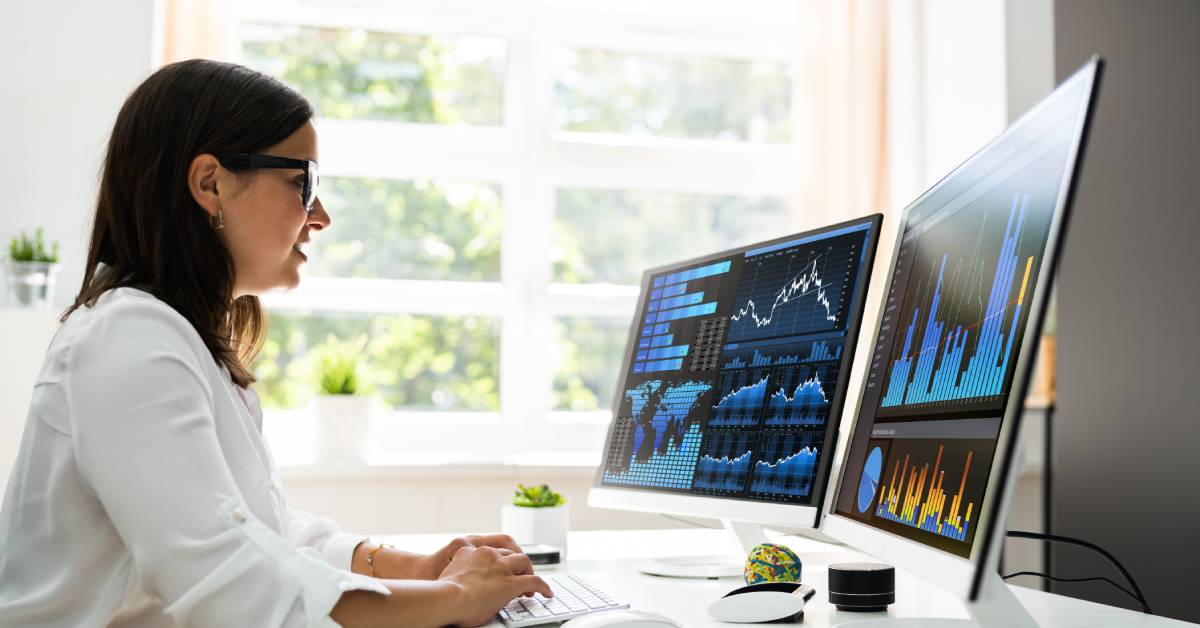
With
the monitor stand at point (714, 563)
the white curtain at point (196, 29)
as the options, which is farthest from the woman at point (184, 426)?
the white curtain at point (196, 29)

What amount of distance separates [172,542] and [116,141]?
538 millimetres

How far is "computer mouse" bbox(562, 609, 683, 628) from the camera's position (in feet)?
3.09

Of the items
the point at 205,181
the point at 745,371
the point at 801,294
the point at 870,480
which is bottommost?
the point at 870,480

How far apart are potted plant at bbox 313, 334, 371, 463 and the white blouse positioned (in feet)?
5.38

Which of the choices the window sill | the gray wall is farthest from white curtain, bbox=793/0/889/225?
the window sill

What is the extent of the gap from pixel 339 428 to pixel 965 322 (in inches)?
83.9

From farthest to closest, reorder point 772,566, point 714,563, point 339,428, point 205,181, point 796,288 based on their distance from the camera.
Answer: point 339,428 → point 714,563 → point 796,288 → point 772,566 → point 205,181

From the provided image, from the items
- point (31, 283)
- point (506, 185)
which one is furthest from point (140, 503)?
point (506, 185)

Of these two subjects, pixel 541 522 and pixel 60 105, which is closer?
pixel 541 522

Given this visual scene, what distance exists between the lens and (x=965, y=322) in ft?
2.98

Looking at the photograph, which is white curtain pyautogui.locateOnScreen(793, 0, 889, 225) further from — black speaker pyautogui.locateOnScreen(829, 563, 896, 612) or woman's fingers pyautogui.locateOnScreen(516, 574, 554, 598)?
woman's fingers pyautogui.locateOnScreen(516, 574, 554, 598)

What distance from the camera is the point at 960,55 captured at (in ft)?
9.95

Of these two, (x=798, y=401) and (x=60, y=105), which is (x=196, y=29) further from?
(x=798, y=401)

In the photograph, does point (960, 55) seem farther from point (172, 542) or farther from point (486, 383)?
point (172, 542)
